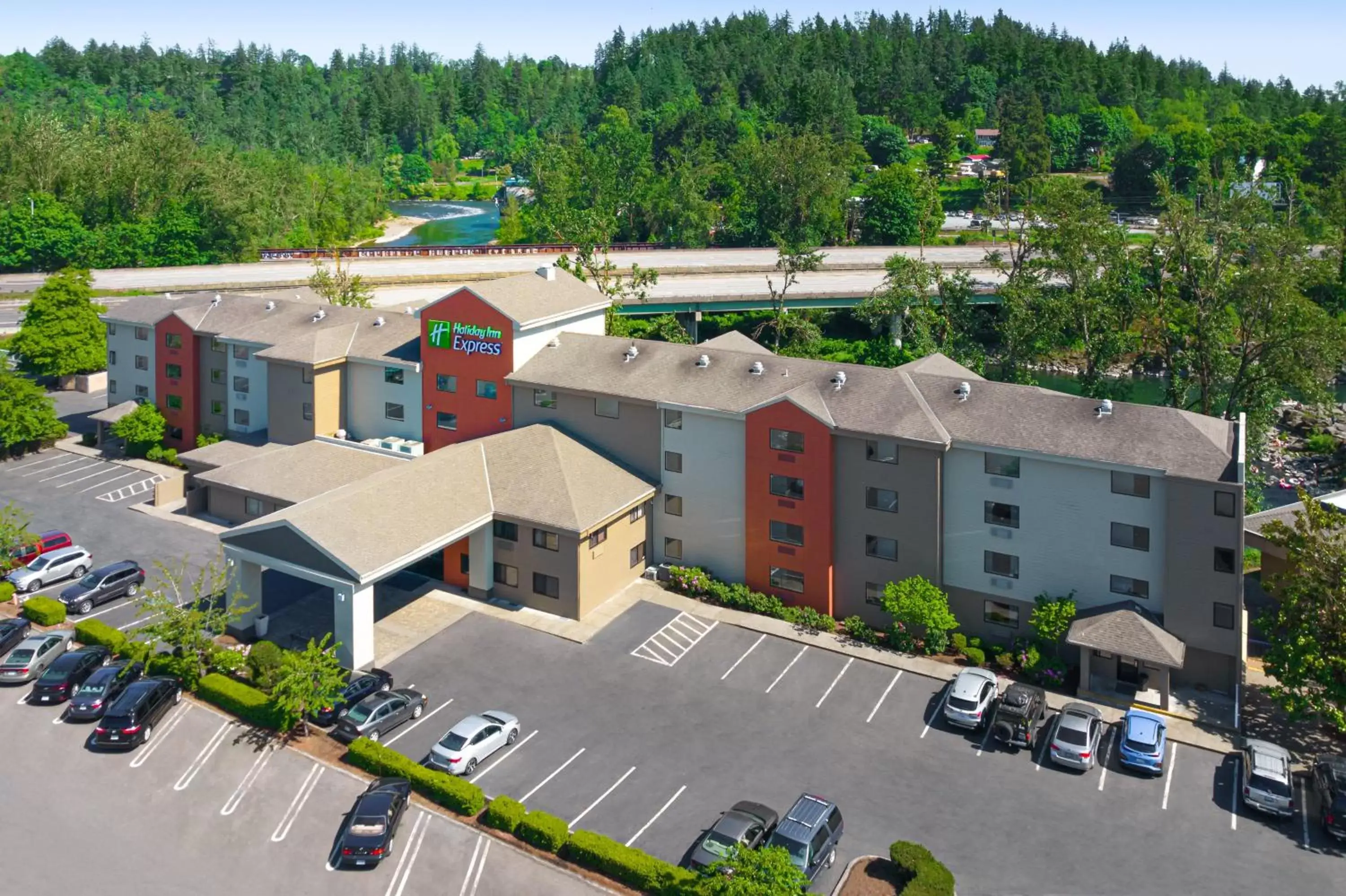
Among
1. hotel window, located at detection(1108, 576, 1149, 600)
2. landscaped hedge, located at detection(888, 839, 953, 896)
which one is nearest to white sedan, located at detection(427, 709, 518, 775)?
landscaped hedge, located at detection(888, 839, 953, 896)

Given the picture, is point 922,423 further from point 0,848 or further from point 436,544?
point 0,848

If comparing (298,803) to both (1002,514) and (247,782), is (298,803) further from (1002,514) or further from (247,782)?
(1002,514)

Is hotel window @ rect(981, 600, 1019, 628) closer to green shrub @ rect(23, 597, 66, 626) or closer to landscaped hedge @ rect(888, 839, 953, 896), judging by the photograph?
landscaped hedge @ rect(888, 839, 953, 896)

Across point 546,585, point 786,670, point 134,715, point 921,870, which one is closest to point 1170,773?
point 921,870

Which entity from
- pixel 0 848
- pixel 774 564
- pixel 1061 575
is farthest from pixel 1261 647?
pixel 0 848

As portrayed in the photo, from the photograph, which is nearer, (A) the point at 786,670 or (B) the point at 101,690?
(B) the point at 101,690

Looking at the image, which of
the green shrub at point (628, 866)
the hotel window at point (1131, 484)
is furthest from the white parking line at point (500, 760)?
the hotel window at point (1131, 484)

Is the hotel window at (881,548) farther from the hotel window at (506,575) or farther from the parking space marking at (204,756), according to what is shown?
the parking space marking at (204,756)
